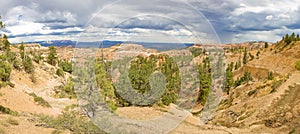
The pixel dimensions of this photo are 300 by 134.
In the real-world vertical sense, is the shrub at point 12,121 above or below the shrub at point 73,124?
above

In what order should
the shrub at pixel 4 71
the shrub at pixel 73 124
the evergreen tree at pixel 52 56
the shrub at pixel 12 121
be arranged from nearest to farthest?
the shrub at pixel 12 121
the shrub at pixel 73 124
the shrub at pixel 4 71
the evergreen tree at pixel 52 56

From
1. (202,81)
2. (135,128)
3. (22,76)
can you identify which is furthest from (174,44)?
(22,76)

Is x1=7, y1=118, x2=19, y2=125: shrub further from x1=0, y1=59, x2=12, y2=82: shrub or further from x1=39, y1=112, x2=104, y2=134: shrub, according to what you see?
Answer: x1=0, y1=59, x2=12, y2=82: shrub

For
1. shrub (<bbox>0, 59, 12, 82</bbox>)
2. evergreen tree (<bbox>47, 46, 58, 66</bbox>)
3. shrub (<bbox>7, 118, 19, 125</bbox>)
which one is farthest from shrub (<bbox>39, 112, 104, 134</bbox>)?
evergreen tree (<bbox>47, 46, 58, 66</bbox>)

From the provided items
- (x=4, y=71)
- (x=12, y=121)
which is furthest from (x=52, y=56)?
(x=12, y=121)

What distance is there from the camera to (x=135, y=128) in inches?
843

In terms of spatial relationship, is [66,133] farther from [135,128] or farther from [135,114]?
[135,114]

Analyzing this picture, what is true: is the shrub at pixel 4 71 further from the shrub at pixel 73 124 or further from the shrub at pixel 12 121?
the shrub at pixel 73 124

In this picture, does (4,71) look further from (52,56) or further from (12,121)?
(52,56)

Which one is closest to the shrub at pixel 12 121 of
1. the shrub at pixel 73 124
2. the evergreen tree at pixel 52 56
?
the shrub at pixel 73 124

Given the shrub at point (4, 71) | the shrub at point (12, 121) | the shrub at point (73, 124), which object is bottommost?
the shrub at point (73, 124)

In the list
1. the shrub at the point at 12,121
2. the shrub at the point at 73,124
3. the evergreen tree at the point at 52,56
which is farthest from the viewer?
the evergreen tree at the point at 52,56

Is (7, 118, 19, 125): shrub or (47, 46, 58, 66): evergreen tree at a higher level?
(47, 46, 58, 66): evergreen tree

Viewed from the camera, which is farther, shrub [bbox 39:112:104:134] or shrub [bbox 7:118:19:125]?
shrub [bbox 39:112:104:134]
